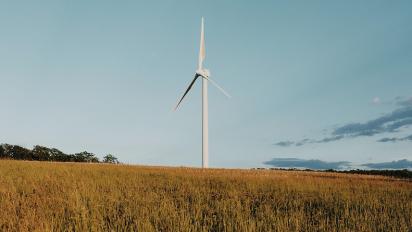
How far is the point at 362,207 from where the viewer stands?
43.0 feet

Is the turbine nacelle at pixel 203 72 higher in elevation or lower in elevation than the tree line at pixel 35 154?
higher

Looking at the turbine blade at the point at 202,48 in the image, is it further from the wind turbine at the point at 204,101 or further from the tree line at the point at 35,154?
the tree line at the point at 35,154

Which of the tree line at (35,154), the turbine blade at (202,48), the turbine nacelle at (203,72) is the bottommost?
the tree line at (35,154)

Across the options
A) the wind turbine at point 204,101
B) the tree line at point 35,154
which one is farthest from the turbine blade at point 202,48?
the tree line at point 35,154

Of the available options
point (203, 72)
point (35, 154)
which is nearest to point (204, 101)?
point (203, 72)

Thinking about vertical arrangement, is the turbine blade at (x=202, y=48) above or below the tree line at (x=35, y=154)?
above

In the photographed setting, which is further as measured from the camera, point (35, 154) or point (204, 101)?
point (35, 154)

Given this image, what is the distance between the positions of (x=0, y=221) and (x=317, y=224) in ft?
20.9

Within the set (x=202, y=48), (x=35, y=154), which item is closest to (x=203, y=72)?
(x=202, y=48)

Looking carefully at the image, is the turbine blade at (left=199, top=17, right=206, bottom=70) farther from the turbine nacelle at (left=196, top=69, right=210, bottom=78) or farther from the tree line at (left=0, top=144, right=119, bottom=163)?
the tree line at (left=0, top=144, right=119, bottom=163)

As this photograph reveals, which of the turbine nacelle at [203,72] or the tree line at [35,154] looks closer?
the turbine nacelle at [203,72]

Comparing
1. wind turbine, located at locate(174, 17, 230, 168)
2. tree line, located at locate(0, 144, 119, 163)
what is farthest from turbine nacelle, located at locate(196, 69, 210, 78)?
tree line, located at locate(0, 144, 119, 163)

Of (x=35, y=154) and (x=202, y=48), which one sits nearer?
(x=202, y=48)

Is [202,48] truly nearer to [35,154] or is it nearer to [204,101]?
[204,101]
